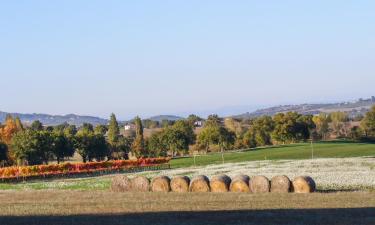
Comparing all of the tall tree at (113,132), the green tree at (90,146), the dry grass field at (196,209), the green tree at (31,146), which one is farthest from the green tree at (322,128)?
the dry grass field at (196,209)

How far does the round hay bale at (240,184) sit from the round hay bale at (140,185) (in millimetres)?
5290

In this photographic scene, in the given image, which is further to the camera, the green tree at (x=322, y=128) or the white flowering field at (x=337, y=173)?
the green tree at (x=322, y=128)

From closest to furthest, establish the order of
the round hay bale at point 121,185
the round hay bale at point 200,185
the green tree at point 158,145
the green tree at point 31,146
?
1. the round hay bale at point 200,185
2. the round hay bale at point 121,185
3. the green tree at point 31,146
4. the green tree at point 158,145

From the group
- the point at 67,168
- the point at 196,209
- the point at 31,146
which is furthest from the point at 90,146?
the point at 196,209

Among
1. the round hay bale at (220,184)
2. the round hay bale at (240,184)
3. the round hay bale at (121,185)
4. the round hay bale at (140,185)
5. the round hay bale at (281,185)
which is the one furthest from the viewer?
the round hay bale at (121,185)

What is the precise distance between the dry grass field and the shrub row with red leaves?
44.1 meters

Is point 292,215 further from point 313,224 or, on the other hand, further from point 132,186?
point 132,186

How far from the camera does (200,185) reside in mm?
37062

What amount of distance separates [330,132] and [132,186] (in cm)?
14326

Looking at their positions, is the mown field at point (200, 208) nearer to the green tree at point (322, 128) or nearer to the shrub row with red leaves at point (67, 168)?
the shrub row with red leaves at point (67, 168)

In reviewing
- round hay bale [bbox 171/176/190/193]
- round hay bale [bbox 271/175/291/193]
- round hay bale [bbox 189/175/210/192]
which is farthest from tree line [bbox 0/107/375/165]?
round hay bale [bbox 271/175/291/193]

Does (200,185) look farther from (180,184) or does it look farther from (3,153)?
(3,153)

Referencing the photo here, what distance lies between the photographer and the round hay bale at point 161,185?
126ft

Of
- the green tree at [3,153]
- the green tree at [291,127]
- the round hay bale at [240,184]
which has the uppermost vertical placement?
the green tree at [291,127]
